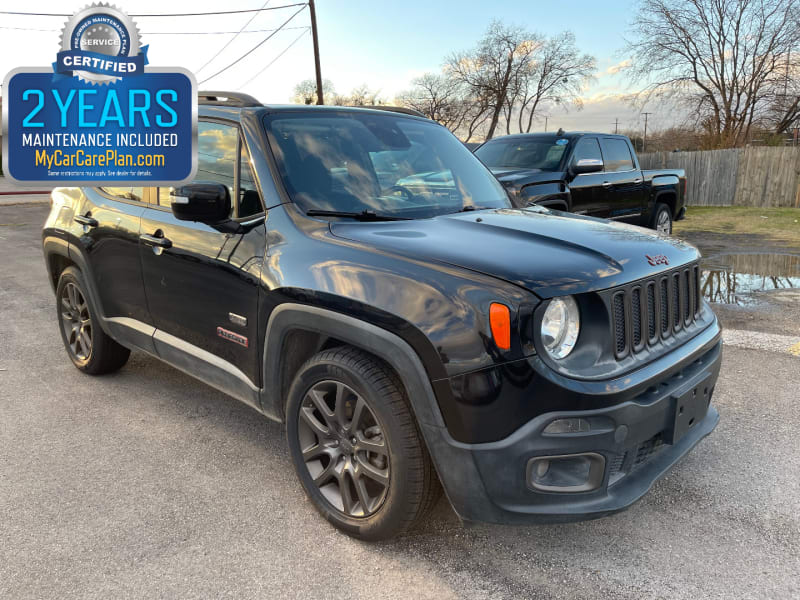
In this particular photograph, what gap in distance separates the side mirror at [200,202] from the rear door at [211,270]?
5.9 inches

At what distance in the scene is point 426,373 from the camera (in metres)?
2.35

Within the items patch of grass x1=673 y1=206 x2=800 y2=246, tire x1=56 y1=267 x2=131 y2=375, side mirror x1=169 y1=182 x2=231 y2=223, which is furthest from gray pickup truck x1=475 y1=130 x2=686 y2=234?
side mirror x1=169 y1=182 x2=231 y2=223

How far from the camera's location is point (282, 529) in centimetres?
287

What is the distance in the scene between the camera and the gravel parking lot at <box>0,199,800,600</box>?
2.49m

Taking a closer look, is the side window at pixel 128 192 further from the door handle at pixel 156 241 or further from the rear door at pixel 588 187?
the rear door at pixel 588 187

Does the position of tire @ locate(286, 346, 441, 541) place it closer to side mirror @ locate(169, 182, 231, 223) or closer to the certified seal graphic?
side mirror @ locate(169, 182, 231, 223)

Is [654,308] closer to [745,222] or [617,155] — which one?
[617,155]

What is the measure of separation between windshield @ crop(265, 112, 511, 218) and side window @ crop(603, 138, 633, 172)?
6.38m

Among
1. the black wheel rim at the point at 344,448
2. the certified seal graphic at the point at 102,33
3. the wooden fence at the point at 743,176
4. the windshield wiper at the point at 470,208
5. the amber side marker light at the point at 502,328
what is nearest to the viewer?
the amber side marker light at the point at 502,328

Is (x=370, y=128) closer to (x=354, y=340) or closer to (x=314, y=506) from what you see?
(x=354, y=340)

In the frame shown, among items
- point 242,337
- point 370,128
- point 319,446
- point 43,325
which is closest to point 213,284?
point 242,337

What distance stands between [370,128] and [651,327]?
1.87 m

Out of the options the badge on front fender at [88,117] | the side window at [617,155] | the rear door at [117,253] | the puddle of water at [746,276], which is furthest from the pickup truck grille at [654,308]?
the side window at [617,155]

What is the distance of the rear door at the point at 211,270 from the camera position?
3.10m
